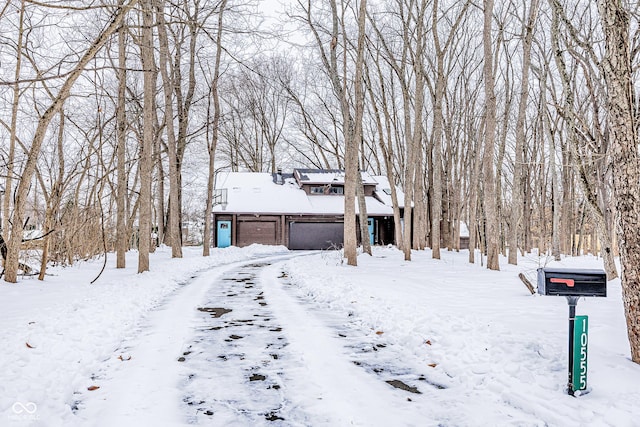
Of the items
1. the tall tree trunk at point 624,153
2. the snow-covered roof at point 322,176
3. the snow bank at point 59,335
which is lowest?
the snow bank at point 59,335

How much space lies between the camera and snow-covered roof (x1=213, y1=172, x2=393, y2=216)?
31875mm

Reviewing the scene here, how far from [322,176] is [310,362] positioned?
3082 centimetres

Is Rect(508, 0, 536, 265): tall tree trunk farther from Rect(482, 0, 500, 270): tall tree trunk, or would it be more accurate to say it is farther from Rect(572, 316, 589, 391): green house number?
Rect(572, 316, 589, 391): green house number

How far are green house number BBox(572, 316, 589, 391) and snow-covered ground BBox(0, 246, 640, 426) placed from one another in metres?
0.11

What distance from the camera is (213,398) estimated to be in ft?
11.5

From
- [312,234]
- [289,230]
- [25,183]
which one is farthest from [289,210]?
[25,183]

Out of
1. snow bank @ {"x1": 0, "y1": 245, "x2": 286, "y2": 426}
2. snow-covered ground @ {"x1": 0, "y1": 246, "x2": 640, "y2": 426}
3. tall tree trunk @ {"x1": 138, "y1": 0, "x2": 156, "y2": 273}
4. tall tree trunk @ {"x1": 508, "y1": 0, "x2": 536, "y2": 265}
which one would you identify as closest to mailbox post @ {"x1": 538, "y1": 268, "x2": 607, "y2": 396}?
snow-covered ground @ {"x1": 0, "y1": 246, "x2": 640, "y2": 426}

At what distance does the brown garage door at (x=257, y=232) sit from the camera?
31.9 meters

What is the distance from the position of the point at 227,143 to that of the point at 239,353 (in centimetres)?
3654

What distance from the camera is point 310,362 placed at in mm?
4398

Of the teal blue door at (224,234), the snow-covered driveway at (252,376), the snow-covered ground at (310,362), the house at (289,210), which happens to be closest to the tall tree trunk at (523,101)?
the snow-covered ground at (310,362)

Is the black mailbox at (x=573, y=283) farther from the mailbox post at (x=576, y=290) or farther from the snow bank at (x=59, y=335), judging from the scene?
the snow bank at (x=59, y=335)

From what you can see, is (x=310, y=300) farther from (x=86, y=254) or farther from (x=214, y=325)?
(x=86, y=254)

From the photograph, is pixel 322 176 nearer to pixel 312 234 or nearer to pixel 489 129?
pixel 312 234
